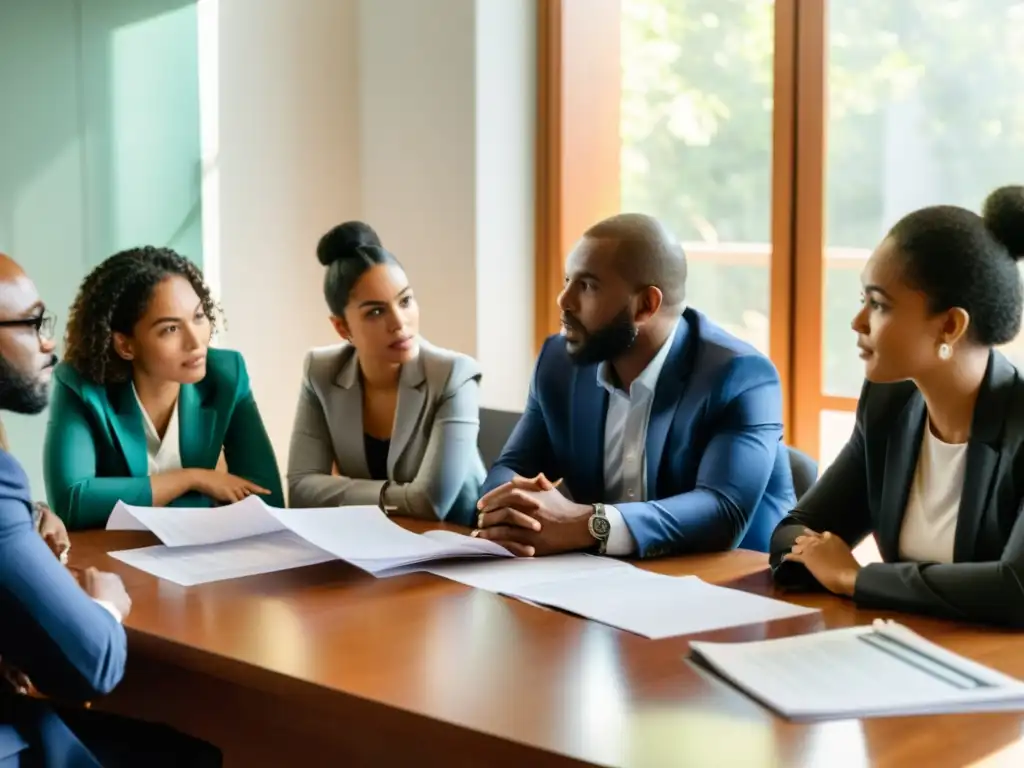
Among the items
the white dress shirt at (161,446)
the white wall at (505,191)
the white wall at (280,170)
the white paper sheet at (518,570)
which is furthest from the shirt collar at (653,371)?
the white wall at (280,170)

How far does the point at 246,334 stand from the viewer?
4117mm

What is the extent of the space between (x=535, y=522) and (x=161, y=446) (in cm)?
96

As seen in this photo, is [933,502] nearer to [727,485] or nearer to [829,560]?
[829,560]

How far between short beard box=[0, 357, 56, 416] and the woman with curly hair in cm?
57

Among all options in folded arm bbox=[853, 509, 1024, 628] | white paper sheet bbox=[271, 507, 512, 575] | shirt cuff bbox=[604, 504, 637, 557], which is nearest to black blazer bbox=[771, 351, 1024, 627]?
folded arm bbox=[853, 509, 1024, 628]

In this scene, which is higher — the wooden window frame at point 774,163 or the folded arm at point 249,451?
the wooden window frame at point 774,163

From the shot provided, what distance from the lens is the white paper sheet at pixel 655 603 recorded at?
1.79 metres

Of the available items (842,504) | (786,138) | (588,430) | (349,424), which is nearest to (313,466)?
(349,424)

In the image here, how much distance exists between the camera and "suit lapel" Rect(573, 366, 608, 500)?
8.55 feet

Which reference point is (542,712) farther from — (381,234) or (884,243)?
(381,234)

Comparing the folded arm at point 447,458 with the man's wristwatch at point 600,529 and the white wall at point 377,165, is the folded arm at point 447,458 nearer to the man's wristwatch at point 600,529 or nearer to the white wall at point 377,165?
the man's wristwatch at point 600,529

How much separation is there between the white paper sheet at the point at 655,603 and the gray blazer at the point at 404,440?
2.32ft

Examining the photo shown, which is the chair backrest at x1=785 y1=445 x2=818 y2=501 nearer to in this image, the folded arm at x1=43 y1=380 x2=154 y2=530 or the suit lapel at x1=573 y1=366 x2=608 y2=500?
the suit lapel at x1=573 y1=366 x2=608 y2=500

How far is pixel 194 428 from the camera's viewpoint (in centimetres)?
280
